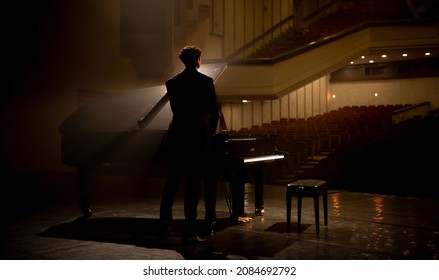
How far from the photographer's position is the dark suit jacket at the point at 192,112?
3.29 m

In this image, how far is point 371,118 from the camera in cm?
1158

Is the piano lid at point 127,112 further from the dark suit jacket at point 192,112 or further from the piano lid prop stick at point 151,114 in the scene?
the dark suit jacket at point 192,112

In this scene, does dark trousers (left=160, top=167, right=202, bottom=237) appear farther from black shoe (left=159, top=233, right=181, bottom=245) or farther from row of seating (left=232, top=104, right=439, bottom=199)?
row of seating (left=232, top=104, right=439, bottom=199)

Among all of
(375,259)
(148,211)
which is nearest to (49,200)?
(148,211)

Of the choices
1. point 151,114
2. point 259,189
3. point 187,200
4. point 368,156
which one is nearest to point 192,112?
point 187,200

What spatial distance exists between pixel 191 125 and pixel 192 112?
0.29 ft

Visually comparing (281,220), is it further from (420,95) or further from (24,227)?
A: (420,95)

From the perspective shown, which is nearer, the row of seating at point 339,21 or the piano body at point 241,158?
the piano body at point 241,158

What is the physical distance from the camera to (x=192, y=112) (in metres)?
3.30

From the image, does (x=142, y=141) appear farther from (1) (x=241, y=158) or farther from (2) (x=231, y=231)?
(2) (x=231, y=231)

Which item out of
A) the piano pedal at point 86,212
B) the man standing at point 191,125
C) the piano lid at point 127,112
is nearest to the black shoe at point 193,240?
the man standing at point 191,125

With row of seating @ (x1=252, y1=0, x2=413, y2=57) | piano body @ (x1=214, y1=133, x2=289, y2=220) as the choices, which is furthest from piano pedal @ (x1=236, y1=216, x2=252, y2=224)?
row of seating @ (x1=252, y1=0, x2=413, y2=57)

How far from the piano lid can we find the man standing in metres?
0.57

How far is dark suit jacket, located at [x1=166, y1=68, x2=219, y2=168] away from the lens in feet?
10.8
